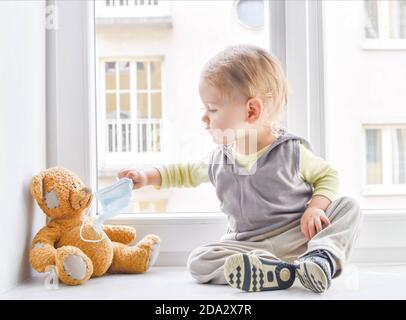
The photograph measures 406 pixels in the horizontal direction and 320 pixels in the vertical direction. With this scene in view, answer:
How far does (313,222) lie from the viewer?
119 cm

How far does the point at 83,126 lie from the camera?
1400 mm

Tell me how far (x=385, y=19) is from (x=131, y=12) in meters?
0.60

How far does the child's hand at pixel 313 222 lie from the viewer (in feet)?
3.88

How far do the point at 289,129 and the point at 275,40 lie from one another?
208 mm

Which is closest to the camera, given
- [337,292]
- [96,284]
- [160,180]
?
[337,292]

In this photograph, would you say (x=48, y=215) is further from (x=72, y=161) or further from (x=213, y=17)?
(x=213, y=17)

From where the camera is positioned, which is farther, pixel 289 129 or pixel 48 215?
pixel 289 129

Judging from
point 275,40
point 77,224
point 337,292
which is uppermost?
point 275,40

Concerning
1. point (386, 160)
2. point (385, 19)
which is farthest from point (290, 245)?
point (385, 19)

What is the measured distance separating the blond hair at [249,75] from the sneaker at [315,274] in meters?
0.33

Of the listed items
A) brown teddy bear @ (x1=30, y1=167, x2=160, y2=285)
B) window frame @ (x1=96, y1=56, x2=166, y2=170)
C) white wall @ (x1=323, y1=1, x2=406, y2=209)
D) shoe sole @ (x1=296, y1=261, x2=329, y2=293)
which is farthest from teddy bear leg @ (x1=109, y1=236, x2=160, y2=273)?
white wall @ (x1=323, y1=1, x2=406, y2=209)

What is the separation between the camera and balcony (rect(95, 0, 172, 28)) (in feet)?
4.78

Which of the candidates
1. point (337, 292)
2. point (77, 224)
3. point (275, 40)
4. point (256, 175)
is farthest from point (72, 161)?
point (337, 292)

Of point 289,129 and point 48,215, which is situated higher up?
point 289,129
